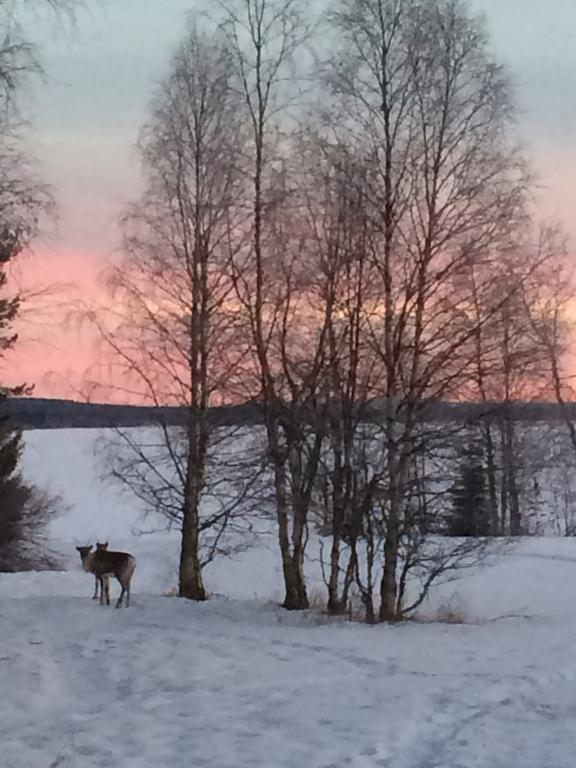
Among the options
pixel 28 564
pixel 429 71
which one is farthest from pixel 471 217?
pixel 28 564

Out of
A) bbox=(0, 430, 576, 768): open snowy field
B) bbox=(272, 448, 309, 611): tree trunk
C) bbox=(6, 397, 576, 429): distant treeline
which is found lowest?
bbox=(0, 430, 576, 768): open snowy field

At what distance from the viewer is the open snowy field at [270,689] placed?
23.7 ft

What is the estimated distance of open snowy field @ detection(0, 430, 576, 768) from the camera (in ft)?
23.7

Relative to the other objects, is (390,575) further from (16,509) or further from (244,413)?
(16,509)

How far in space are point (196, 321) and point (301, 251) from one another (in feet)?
7.22

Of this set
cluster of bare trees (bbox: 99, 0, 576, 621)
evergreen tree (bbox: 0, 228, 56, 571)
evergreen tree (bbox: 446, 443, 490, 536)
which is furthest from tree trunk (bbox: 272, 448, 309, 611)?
evergreen tree (bbox: 446, 443, 490, 536)

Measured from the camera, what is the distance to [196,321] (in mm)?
16891

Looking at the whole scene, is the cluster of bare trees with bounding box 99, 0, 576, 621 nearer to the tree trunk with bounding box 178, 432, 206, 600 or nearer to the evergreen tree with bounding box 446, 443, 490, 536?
the tree trunk with bounding box 178, 432, 206, 600

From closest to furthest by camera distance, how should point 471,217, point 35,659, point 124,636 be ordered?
point 35,659 → point 124,636 → point 471,217

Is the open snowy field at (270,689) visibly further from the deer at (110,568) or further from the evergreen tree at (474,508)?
the evergreen tree at (474,508)

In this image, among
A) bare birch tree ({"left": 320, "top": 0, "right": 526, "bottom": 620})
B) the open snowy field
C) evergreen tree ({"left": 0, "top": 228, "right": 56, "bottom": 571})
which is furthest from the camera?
evergreen tree ({"left": 0, "top": 228, "right": 56, "bottom": 571})

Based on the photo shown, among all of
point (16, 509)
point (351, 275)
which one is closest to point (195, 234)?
point (351, 275)

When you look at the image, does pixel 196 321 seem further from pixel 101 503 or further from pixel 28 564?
pixel 101 503

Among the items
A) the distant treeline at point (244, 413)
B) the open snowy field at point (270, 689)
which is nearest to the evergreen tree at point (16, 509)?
the distant treeline at point (244, 413)
